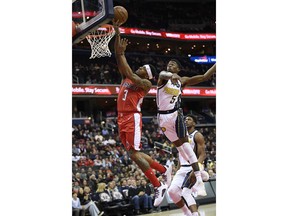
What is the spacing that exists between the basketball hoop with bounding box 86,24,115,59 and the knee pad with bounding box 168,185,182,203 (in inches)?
98.0

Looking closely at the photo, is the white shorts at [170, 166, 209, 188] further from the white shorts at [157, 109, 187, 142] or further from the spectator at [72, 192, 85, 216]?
the spectator at [72, 192, 85, 216]

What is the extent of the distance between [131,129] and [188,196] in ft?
5.41

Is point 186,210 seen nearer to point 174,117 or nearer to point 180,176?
point 180,176

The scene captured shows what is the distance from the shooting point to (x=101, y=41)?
22.4ft

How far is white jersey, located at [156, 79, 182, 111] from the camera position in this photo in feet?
23.7

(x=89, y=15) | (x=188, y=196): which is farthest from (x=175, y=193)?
(x=89, y=15)

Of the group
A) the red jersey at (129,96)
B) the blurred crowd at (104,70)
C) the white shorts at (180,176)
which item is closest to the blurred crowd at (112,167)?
the blurred crowd at (104,70)

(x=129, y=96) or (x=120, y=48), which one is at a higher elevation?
(x=120, y=48)

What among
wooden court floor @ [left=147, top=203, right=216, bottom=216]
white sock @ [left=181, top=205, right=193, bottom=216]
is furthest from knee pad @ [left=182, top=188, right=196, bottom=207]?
wooden court floor @ [left=147, top=203, right=216, bottom=216]

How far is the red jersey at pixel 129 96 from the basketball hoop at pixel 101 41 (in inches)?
19.5

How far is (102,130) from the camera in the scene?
19266 mm

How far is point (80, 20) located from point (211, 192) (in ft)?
24.8

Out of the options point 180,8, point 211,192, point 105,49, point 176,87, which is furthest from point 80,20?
Answer: point 180,8
